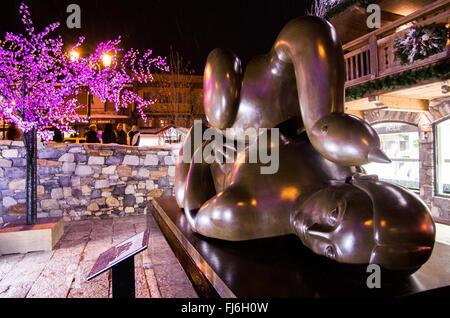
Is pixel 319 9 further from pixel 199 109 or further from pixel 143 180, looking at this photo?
pixel 143 180

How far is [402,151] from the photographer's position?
24.2ft

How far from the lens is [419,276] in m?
0.85

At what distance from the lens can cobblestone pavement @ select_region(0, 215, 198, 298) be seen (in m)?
2.23

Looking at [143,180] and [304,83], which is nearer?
[304,83]

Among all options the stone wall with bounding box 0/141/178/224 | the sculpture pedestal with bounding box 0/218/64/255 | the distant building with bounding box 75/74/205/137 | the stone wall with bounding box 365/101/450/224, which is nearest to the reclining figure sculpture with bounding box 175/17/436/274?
the sculpture pedestal with bounding box 0/218/64/255

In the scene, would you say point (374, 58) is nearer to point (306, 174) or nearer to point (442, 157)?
point (442, 157)

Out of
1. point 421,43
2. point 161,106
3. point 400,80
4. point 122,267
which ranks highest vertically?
point 161,106

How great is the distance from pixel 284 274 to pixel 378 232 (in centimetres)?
31

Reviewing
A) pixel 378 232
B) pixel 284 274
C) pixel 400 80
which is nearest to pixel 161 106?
pixel 400 80

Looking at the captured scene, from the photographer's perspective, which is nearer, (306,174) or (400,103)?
(306,174)

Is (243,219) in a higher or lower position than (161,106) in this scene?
lower

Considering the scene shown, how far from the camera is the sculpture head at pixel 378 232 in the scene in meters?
0.76

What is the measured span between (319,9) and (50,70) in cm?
946
